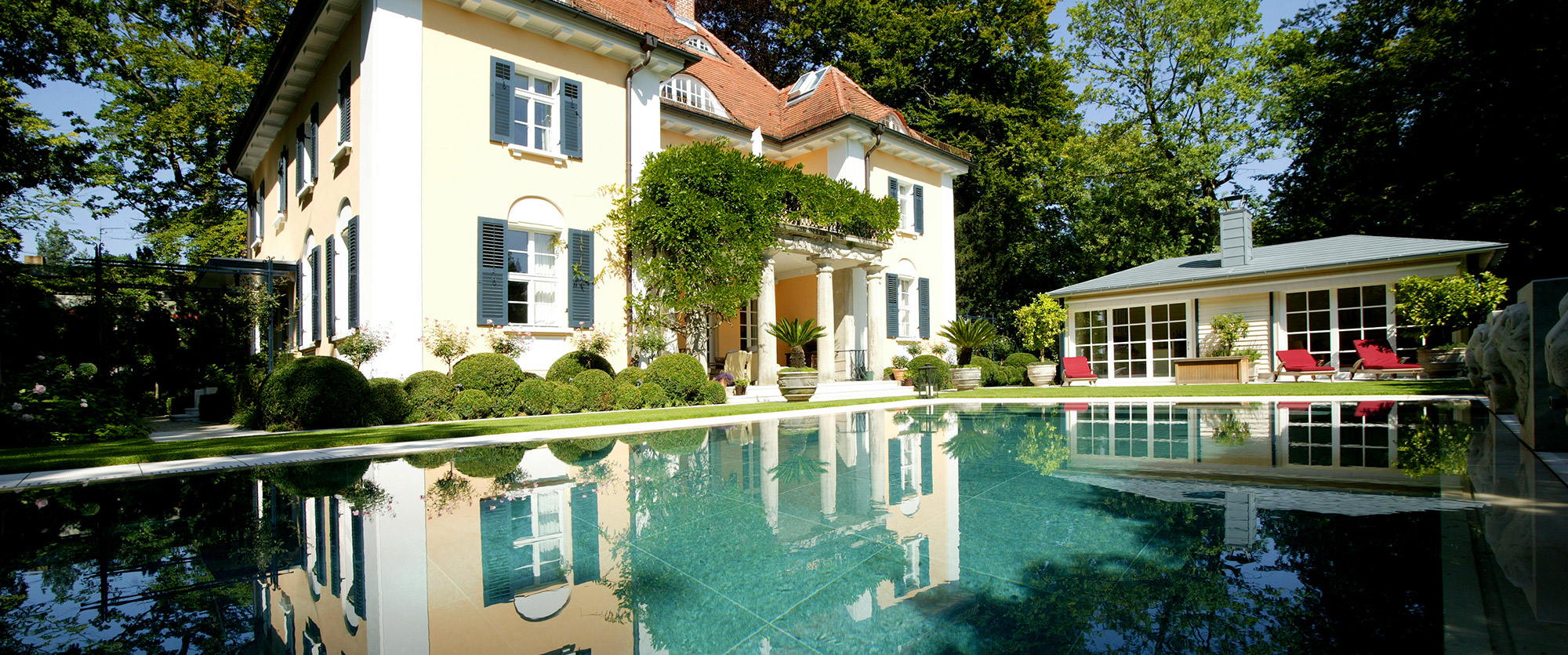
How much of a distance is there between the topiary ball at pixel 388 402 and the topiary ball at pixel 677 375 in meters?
4.28

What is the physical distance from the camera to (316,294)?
14.7m

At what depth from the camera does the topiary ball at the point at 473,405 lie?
11281mm

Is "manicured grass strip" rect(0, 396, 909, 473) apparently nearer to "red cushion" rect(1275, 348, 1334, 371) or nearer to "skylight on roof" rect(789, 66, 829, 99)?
"skylight on roof" rect(789, 66, 829, 99)

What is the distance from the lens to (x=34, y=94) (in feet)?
67.6

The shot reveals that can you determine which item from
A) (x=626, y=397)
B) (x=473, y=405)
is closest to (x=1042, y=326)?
(x=626, y=397)

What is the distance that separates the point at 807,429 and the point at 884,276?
11857 millimetres

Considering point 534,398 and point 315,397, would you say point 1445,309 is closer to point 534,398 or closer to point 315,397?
point 534,398

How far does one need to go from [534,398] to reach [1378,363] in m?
19.3

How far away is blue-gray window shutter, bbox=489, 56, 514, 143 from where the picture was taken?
1314 centimetres

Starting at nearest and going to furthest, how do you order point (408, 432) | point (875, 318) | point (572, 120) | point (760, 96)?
1. point (408, 432)
2. point (572, 120)
3. point (875, 318)
4. point (760, 96)

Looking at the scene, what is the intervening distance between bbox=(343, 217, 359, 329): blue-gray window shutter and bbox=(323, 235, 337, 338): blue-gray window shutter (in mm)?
893

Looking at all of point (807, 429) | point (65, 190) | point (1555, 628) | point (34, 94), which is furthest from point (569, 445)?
point (34, 94)

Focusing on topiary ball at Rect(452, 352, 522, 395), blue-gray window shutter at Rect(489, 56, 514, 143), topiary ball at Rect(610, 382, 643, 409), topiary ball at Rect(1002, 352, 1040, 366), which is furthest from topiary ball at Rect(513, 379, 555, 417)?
topiary ball at Rect(1002, 352, 1040, 366)

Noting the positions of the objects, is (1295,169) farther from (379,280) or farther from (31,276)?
(31,276)
